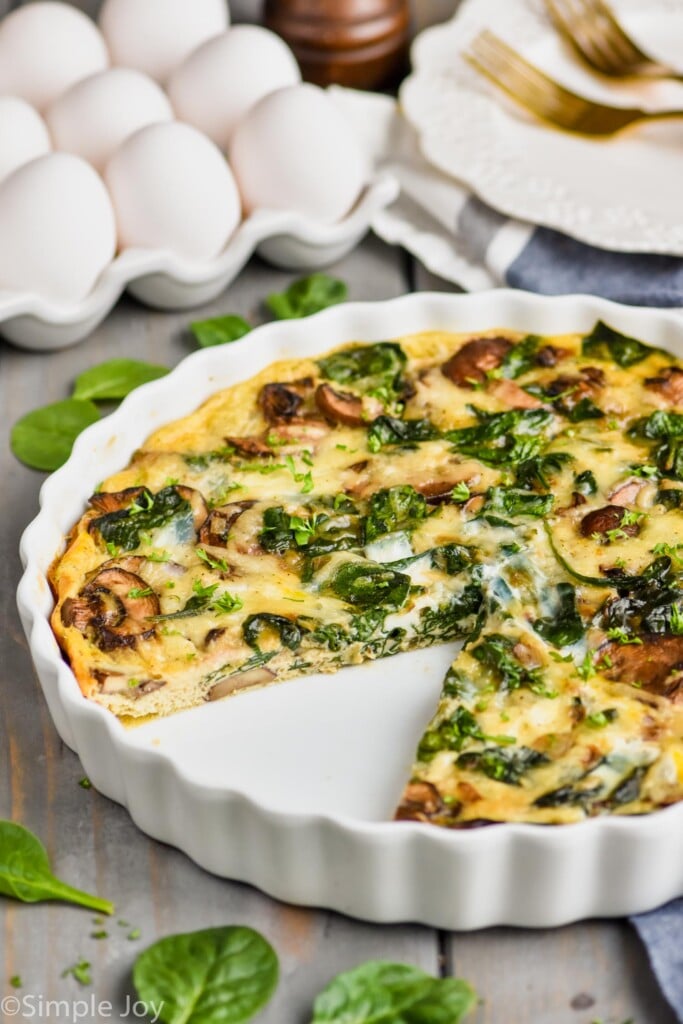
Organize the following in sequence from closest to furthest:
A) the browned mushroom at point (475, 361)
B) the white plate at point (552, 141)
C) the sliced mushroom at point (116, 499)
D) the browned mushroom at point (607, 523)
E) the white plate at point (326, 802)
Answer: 1. the white plate at point (326, 802)
2. the browned mushroom at point (607, 523)
3. the sliced mushroom at point (116, 499)
4. the browned mushroom at point (475, 361)
5. the white plate at point (552, 141)

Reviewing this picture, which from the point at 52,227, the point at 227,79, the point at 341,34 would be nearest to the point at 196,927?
the point at 52,227

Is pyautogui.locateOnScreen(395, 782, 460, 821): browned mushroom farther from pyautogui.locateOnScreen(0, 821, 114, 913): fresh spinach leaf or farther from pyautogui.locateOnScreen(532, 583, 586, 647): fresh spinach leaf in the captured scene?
pyautogui.locateOnScreen(0, 821, 114, 913): fresh spinach leaf

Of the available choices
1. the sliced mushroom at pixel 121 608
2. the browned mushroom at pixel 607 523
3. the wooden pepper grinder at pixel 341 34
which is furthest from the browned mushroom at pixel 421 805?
the wooden pepper grinder at pixel 341 34

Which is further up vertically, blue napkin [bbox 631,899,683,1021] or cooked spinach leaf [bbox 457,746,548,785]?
cooked spinach leaf [bbox 457,746,548,785]

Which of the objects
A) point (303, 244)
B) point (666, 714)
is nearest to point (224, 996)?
point (666, 714)

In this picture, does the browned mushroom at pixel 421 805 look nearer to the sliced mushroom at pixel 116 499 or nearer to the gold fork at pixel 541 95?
the sliced mushroom at pixel 116 499

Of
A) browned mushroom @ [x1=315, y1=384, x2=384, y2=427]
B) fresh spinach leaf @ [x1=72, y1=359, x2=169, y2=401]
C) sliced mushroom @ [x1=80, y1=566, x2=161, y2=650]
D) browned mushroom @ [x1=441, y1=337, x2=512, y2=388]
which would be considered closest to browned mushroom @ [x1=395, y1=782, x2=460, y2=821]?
sliced mushroom @ [x1=80, y1=566, x2=161, y2=650]
